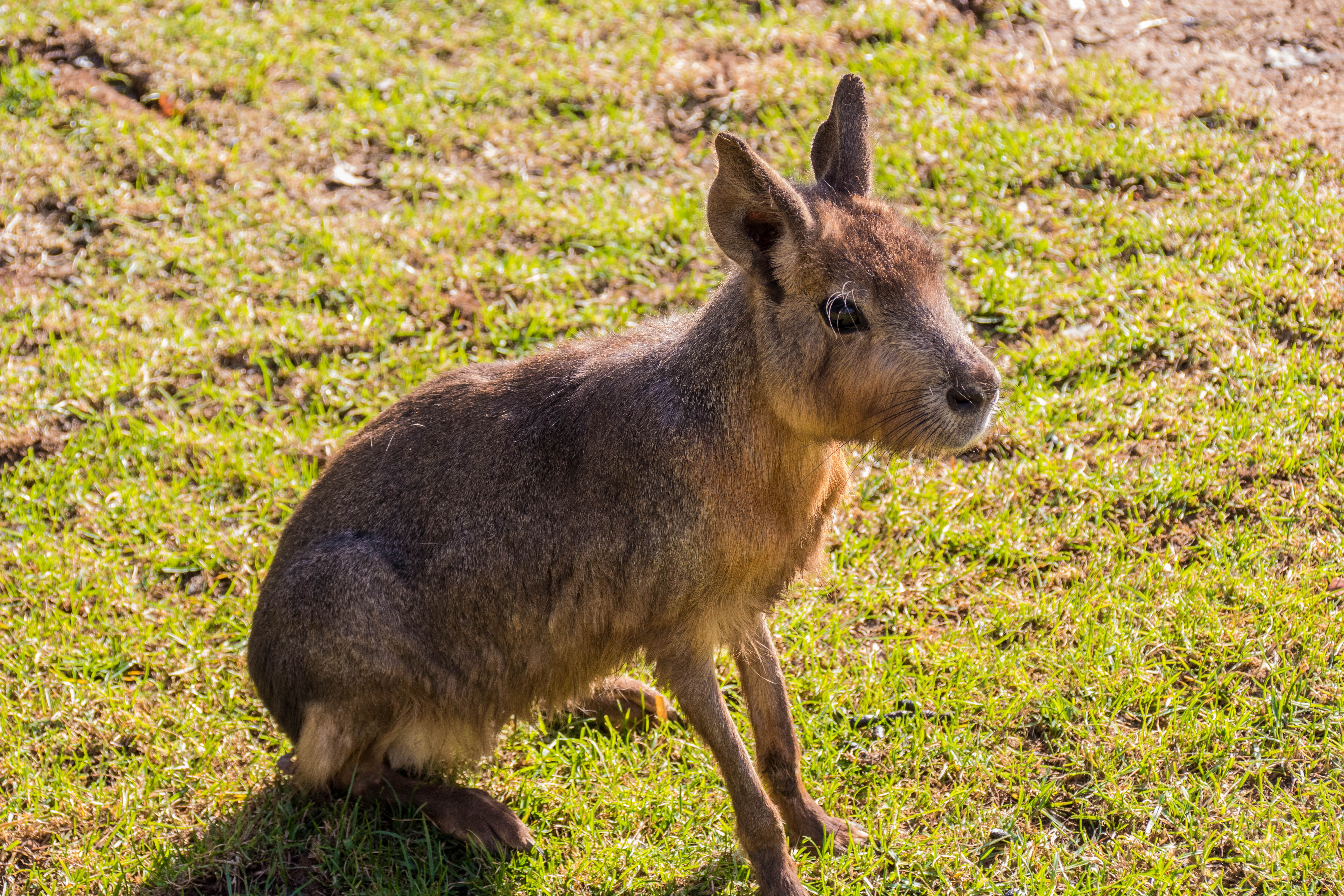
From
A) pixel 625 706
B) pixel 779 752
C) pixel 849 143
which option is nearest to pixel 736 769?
pixel 779 752

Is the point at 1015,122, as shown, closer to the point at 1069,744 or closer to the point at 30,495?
the point at 1069,744

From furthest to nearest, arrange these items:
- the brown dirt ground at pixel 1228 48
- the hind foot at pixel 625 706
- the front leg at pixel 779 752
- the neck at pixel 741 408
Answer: the brown dirt ground at pixel 1228 48 → the hind foot at pixel 625 706 → the front leg at pixel 779 752 → the neck at pixel 741 408

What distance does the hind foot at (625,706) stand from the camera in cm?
395

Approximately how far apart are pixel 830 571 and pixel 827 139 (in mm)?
1636

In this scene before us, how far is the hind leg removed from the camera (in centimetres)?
357

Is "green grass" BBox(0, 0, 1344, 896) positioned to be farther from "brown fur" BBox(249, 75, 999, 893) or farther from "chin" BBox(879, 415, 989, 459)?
"chin" BBox(879, 415, 989, 459)

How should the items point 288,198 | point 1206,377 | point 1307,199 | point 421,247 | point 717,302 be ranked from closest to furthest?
point 717,302 < point 1206,377 < point 1307,199 < point 421,247 < point 288,198

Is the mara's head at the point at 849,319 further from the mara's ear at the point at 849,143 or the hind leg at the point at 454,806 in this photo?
the hind leg at the point at 454,806

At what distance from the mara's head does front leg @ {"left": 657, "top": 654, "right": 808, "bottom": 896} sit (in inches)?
30.5

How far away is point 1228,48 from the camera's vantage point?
20.7ft

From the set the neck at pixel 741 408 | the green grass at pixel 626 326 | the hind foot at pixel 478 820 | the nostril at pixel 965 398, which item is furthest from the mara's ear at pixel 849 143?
the hind foot at pixel 478 820

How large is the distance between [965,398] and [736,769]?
1.22m

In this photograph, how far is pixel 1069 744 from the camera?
11.9 feet

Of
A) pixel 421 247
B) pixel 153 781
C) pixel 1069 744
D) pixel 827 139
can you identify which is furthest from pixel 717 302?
pixel 421 247
